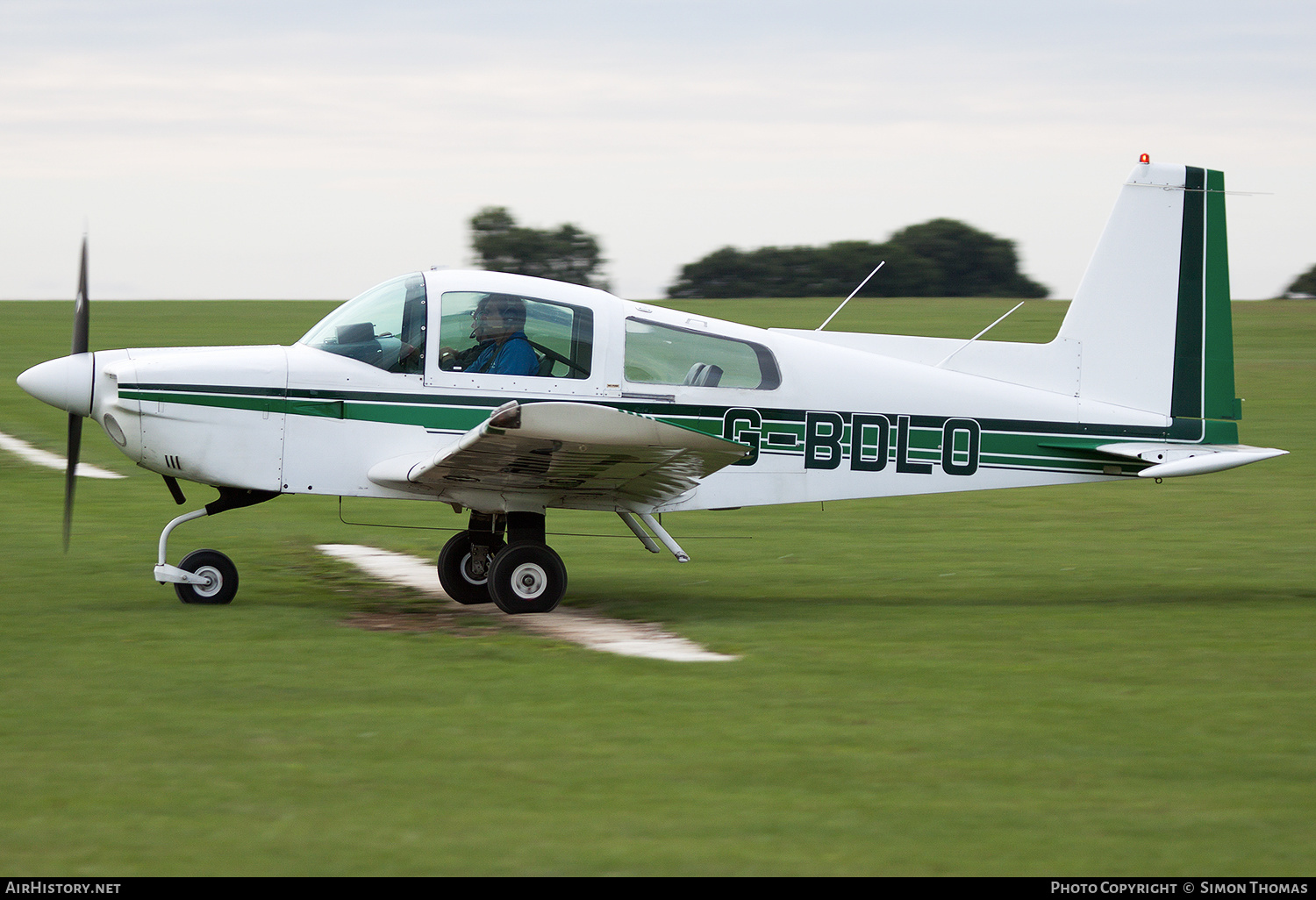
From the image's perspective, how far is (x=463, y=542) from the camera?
9430mm

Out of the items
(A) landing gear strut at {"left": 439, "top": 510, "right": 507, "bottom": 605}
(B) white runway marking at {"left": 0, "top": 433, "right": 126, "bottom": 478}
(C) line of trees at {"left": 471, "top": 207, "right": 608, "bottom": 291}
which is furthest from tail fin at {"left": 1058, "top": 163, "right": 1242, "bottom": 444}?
(C) line of trees at {"left": 471, "top": 207, "right": 608, "bottom": 291}

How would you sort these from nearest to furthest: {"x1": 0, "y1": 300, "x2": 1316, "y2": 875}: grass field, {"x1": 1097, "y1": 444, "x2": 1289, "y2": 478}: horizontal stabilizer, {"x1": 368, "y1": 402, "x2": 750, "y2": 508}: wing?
{"x1": 0, "y1": 300, "x2": 1316, "y2": 875}: grass field < {"x1": 368, "y1": 402, "x2": 750, "y2": 508}: wing < {"x1": 1097, "y1": 444, "x2": 1289, "y2": 478}: horizontal stabilizer

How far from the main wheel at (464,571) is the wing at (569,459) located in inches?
31.9

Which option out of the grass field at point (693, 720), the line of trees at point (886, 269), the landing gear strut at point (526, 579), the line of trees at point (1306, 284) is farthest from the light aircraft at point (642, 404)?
the line of trees at point (1306, 284)

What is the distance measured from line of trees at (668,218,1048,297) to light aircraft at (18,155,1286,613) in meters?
41.4

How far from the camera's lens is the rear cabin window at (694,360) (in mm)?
8844

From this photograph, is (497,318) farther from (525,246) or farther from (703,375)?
(525,246)

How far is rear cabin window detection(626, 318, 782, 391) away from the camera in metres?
8.84

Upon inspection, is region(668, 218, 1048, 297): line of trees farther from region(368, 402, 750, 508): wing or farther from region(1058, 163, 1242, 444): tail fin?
region(368, 402, 750, 508): wing

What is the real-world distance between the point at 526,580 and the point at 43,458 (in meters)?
12.1

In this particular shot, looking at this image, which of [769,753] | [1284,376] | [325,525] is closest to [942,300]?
[1284,376]

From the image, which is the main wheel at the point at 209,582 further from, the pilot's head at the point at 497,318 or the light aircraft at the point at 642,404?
the pilot's head at the point at 497,318

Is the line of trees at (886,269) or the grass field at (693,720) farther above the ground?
the line of trees at (886,269)

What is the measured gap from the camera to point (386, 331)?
8.64 meters
